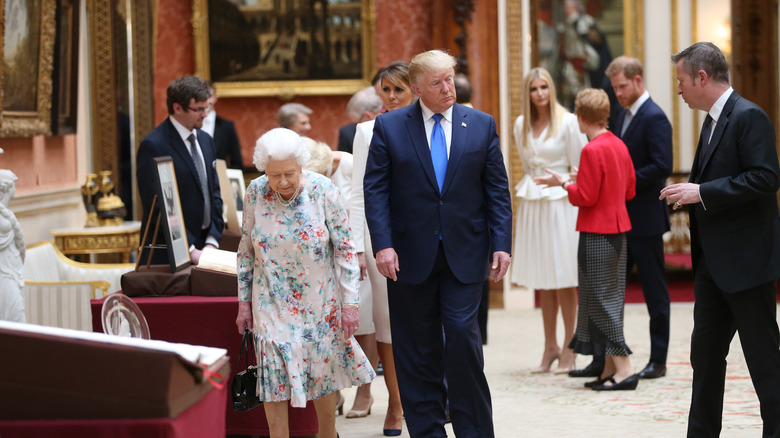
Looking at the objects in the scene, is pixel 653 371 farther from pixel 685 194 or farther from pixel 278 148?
pixel 278 148

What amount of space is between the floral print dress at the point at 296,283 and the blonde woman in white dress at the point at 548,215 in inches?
107

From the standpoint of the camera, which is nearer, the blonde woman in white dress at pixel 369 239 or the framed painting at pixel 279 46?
the blonde woman in white dress at pixel 369 239

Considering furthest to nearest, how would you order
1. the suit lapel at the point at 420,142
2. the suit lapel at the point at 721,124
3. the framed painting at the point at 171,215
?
the framed painting at the point at 171,215 < the suit lapel at the point at 420,142 < the suit lapel at the point at 721,124

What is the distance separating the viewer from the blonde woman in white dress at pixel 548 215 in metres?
6.75

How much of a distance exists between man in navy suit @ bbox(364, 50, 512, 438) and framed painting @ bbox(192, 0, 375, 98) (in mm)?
6974

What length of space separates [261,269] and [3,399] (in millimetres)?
1548

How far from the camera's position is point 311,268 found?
429 centimetres

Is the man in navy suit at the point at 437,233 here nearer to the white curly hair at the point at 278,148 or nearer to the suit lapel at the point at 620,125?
the white curly hair at the point at 278,148

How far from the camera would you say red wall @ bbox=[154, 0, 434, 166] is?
1131 centimetres

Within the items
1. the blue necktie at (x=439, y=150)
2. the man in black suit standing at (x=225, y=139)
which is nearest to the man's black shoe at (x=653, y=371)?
the blue necktie at (x=439, y=150)

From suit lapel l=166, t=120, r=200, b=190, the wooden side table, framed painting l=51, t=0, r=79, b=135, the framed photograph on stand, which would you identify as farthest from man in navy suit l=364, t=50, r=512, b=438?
framed painting l=51, t=0, r=79, b=135

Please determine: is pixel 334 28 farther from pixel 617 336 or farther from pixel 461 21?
pixel 617 336

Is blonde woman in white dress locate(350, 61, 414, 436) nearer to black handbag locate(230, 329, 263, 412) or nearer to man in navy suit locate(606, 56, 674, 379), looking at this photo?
black handbag locate(230, 329, 263, 412)

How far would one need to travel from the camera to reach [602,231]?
6082 mm
